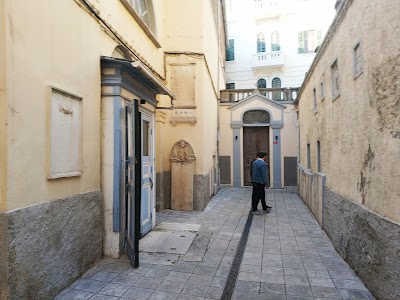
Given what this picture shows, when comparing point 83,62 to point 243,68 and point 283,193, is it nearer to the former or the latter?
point 283,193

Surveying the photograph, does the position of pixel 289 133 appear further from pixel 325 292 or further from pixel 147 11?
pixel 325 292

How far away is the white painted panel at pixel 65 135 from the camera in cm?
361

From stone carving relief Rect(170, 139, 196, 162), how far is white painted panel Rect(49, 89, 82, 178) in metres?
4.68

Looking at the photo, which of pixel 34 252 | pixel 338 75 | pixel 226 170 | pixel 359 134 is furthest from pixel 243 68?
pixel 34 252

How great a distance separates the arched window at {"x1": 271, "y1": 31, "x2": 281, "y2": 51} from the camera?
21016 millimetres

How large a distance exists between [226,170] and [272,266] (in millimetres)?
10010

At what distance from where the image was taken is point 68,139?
12.9 ft

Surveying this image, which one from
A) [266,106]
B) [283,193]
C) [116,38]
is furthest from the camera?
[266,106]

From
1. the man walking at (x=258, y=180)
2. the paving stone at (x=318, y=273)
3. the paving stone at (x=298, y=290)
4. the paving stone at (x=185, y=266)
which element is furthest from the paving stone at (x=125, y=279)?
the man walking at (x=258, y=180)

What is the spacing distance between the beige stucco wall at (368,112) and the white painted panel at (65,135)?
378cm

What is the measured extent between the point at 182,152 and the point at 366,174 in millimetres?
5449

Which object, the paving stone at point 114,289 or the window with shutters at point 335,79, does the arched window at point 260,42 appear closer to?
the window with shutters at point 335,79

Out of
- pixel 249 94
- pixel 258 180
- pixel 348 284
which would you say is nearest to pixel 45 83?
pixel 348 284

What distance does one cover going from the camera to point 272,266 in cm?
469
